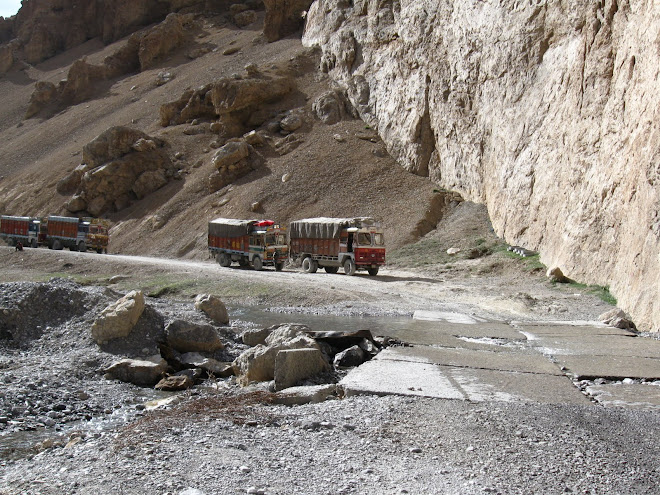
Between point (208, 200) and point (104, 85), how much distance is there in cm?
3862

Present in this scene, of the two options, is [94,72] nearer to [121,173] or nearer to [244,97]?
[121,173]

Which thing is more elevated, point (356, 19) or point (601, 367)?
point (356, 19)

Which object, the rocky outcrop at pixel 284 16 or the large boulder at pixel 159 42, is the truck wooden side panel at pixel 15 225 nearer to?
the rocky outcrop at pixel 284 16

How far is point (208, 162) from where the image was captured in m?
47.7

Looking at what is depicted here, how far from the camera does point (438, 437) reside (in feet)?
19.0

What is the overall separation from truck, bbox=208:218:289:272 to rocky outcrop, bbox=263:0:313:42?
38356mm

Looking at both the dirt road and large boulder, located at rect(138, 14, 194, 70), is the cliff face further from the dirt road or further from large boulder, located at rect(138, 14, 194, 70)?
large boulder, located at rect(138, 14, 194, 70)

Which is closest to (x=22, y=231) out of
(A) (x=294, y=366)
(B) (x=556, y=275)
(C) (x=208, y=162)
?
(C) (x=208, y=162)

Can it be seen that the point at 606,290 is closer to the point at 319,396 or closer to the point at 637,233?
the point at 637,233

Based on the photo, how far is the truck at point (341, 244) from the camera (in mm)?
26438

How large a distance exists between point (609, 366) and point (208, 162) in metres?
41.7

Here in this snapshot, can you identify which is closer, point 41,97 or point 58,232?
point 58,232

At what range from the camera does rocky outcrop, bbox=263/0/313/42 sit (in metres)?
64.4

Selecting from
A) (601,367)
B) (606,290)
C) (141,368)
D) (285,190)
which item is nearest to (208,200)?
(285,190)
